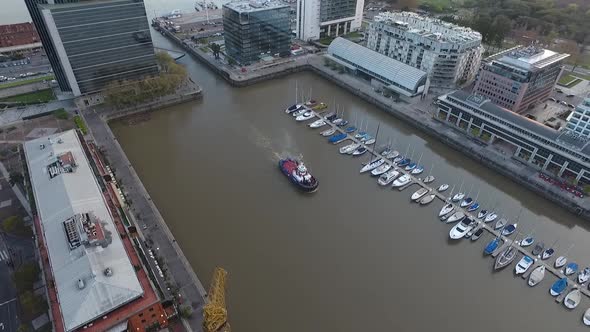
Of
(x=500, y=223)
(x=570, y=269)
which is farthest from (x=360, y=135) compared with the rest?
(x=570, y=269)

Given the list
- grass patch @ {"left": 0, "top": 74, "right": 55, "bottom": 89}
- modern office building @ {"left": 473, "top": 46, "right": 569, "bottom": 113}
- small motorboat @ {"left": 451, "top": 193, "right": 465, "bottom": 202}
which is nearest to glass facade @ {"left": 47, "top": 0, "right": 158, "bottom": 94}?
grass patch @ {"left": 0, "top": 74, "right": 55, "bottom": 89}

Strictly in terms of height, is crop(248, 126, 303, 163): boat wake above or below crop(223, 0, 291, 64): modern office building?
below

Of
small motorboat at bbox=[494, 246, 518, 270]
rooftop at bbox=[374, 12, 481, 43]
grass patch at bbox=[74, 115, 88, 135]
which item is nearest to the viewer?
small motorboat at bbox=[494, 246, 518, 270]

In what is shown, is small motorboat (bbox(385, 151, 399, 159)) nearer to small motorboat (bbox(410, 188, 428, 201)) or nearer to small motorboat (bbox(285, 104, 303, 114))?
small motorboat (bbox(410, 188, 428, 201))

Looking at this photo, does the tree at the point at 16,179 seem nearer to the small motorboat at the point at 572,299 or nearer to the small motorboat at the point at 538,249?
the small motorboat at the point at 538,249

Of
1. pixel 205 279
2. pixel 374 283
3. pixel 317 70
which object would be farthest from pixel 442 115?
pixel 205 279
